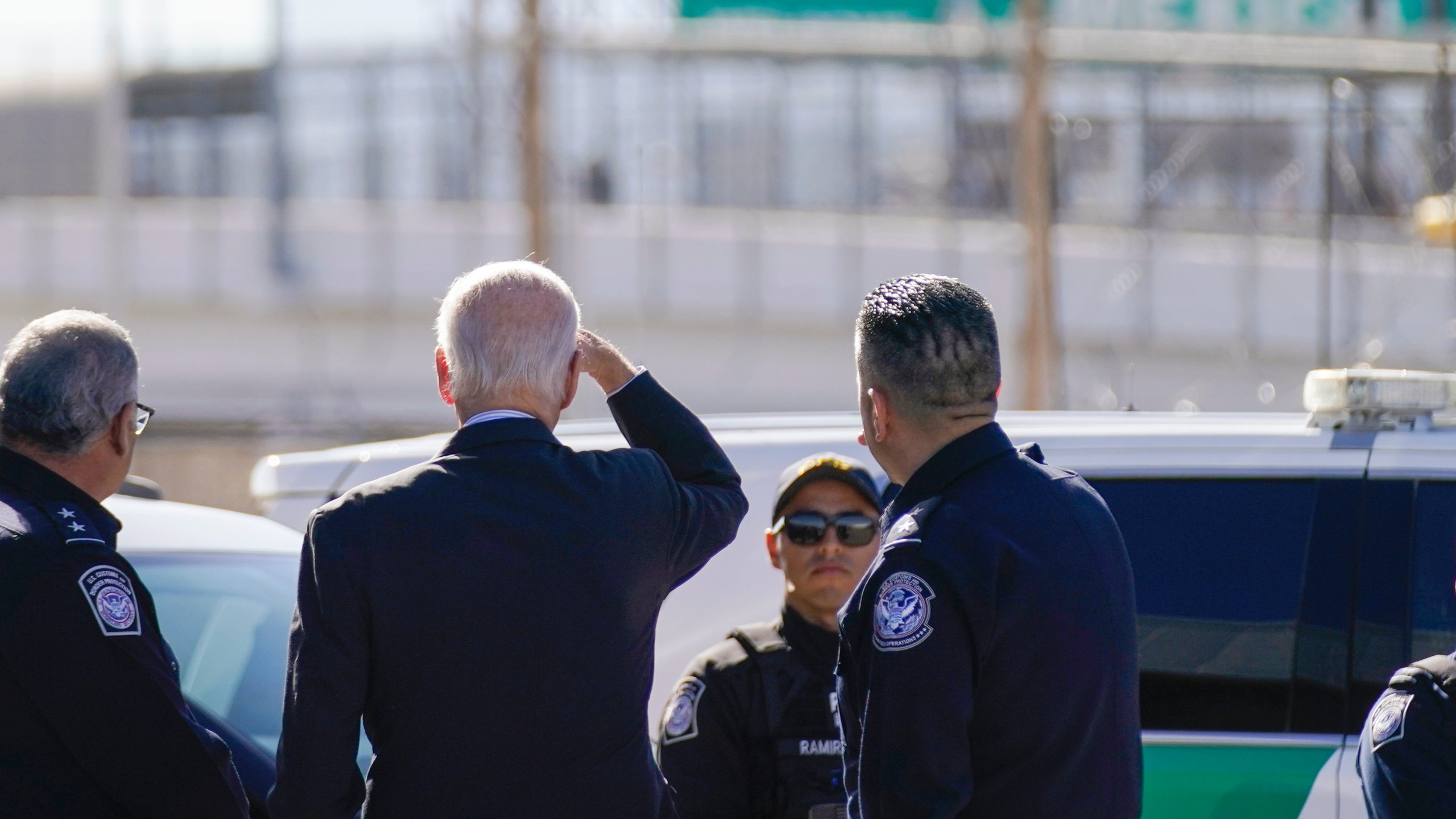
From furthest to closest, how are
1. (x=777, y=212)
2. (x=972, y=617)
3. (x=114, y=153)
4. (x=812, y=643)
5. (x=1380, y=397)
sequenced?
(x=777, y=212), (x=114, y=153), (x=1380, y=397), (x=812, y=643), (x=972, y=617)

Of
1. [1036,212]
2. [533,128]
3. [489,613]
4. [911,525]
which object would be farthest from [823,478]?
[1036,212]

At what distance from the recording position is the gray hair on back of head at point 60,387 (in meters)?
2.37

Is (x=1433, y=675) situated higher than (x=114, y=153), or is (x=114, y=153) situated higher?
(x=114, y=153)

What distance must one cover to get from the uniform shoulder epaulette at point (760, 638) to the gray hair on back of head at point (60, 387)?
4.30 ft

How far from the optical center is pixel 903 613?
2.08 metres

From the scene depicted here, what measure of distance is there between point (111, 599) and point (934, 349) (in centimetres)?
125

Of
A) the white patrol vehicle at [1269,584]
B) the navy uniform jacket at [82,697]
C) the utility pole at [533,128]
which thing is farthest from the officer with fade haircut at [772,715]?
the utility pole at [533,128]

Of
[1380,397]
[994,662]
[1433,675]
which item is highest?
[1380,397]

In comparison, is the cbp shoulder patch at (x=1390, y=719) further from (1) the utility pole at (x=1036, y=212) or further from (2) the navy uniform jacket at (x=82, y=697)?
(1) the utility pole at (x=1036, y=212)

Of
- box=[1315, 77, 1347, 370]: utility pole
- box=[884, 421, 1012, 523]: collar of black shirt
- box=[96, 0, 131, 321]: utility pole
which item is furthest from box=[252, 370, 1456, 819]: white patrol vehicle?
box=[96, 0, 131, 321]: utility pole

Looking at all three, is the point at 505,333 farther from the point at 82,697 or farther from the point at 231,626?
the point at 231,626

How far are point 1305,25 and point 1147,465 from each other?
1066cm

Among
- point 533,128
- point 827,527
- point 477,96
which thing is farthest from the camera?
point 477,96

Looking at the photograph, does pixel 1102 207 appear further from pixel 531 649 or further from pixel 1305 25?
pixel 531 649
